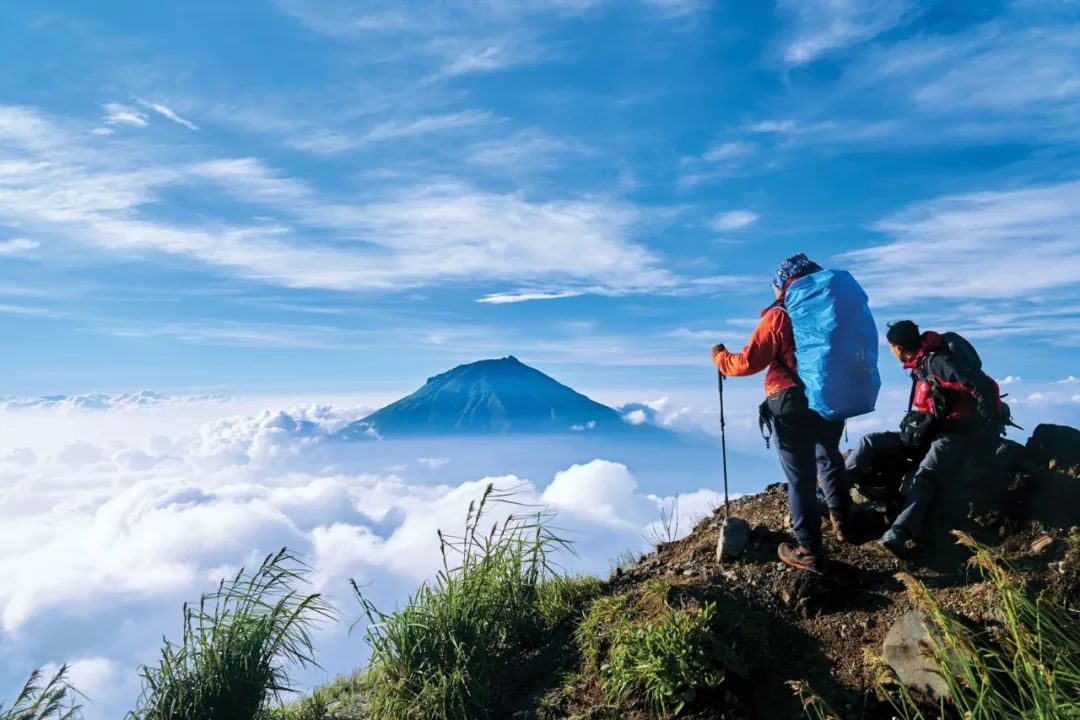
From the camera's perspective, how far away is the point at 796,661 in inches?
267

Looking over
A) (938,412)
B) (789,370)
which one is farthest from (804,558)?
(938,412)

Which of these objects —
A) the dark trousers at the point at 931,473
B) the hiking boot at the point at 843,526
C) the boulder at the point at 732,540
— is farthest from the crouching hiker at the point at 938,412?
the boulder at the point at 732,540

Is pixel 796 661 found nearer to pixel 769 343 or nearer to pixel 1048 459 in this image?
pixel 769 343

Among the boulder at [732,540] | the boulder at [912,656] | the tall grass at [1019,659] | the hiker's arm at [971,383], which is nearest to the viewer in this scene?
the tall grass at [1019,659]

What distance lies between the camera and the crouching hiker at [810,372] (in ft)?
24.2

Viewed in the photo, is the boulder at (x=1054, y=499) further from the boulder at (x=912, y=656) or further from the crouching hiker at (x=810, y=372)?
the boulder at (x=912, y=656)

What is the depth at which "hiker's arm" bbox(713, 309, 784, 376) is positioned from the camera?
7.62 metres

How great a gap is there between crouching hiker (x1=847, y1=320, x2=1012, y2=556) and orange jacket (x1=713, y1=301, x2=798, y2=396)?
1.39m

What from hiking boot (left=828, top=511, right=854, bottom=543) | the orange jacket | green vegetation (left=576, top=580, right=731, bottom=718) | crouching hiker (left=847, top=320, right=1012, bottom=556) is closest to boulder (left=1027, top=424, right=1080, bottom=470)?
crouching hiker (left=847, top=320, right=1012, bottom=556)

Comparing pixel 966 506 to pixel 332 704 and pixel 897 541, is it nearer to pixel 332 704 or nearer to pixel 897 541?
pixel 897 541

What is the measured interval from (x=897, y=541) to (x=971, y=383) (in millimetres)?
1643

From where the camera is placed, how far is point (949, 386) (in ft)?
26.3

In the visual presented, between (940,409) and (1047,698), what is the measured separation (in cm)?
445

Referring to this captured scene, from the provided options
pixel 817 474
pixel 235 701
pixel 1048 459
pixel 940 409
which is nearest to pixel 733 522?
pixel 817 474
